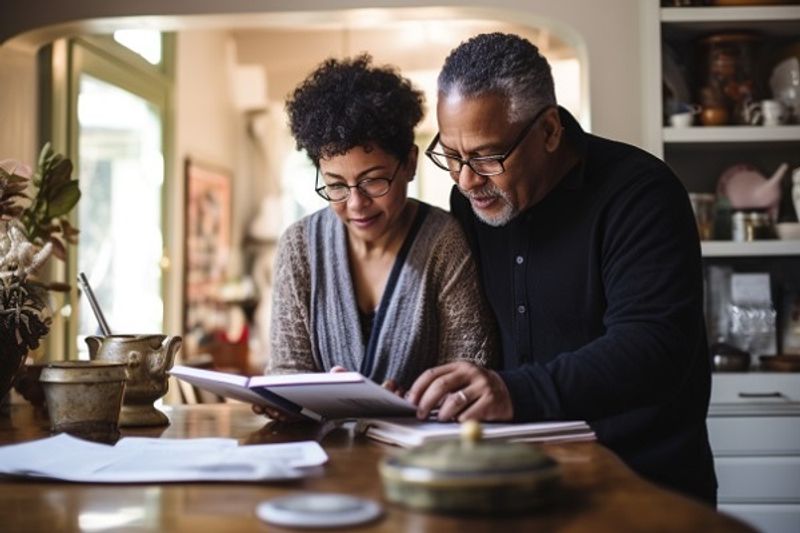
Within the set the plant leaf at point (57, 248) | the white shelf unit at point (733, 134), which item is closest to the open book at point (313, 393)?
the plant leaf at point (57, 248)

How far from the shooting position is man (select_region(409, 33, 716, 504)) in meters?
1.79

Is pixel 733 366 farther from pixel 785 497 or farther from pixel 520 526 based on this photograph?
pixel 520 526

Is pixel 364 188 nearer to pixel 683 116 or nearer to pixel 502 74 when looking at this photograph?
pixel 502 74

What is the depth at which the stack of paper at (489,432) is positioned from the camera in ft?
4.86

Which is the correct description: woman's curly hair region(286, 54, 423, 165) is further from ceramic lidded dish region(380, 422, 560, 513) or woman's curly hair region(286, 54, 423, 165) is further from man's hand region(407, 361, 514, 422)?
ceramic lidded dish region(380, 422, 560, 513)

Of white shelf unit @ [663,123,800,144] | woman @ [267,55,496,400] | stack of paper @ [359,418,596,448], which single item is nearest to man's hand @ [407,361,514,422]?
stack of paper @ [359,418,596,448]

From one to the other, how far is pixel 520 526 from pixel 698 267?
3.46 feet

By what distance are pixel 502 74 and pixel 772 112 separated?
5.66 ft

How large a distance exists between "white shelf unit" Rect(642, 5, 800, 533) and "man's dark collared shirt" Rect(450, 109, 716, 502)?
125 centimetres

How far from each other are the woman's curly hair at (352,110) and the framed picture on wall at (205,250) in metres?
4.04

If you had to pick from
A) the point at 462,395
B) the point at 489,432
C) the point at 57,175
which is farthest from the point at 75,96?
the point at 489,432

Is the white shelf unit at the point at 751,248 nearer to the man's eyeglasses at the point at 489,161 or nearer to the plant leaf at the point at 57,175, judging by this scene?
the man's eyeglasses at the point at 489,161

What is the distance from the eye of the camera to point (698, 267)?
192 cm

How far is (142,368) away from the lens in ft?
6.23
